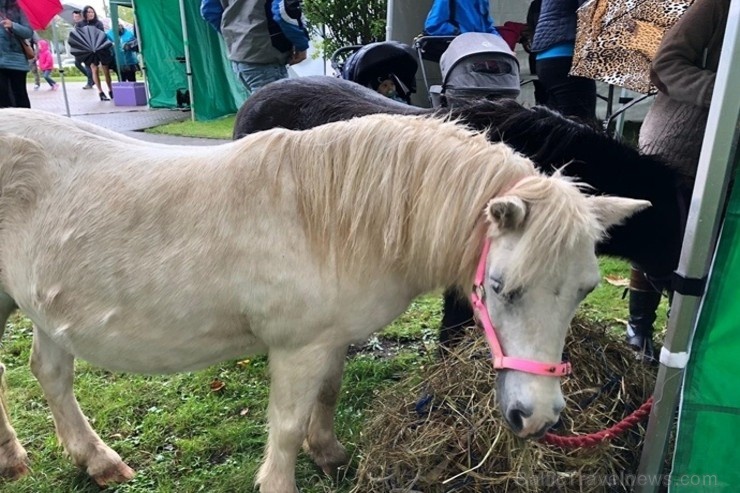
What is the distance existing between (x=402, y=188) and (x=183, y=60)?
11.3m

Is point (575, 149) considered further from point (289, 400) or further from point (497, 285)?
point (289, 400)

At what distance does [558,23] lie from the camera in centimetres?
414

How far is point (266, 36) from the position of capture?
16.1 feet

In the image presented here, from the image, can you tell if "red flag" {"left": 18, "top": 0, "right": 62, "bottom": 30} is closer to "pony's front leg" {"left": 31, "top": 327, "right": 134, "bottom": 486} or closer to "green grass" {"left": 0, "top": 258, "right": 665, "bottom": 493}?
"green grass" {"left": 0, "top": 258, "right": 665, "bottom": 493}

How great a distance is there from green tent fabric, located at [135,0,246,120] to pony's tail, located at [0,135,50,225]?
9.12 meters

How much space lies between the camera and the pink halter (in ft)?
5.09

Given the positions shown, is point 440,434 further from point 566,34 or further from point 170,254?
point 566,34

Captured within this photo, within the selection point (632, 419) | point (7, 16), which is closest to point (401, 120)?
point (632, 419)

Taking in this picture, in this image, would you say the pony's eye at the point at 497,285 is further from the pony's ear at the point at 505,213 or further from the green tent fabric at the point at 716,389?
the green tent fabric at the point at 716,389

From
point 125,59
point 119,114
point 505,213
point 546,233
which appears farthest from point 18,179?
point 125,59

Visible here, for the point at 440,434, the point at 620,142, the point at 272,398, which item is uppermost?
the point at 620,142

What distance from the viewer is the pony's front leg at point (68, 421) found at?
2445 millimetres

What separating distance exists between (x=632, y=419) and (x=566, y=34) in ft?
10.2

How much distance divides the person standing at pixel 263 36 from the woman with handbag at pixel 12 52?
5.87 feet
